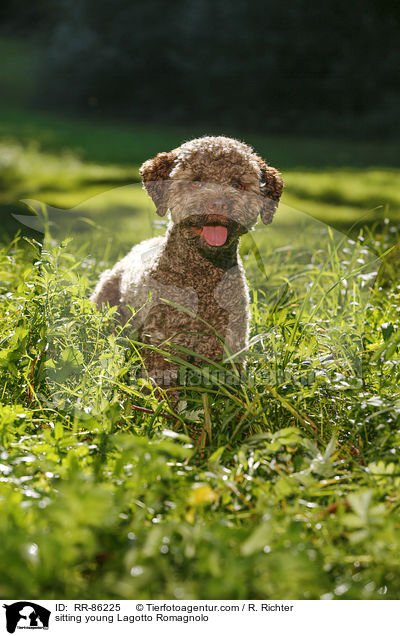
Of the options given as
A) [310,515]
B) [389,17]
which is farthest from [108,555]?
[389,17]

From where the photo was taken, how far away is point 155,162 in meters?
3.04

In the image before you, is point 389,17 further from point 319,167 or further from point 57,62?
point 57,62

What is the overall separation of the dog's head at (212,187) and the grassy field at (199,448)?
0.60 m

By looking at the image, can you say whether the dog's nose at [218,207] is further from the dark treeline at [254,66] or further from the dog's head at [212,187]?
the dark treeline at [254,66]

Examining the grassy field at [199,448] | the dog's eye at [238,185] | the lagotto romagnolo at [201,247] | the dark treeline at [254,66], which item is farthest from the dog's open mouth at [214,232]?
the dark treeline at [254,66]

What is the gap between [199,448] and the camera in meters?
2.51

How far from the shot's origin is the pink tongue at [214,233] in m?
2.86

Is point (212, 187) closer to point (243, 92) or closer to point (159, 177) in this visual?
point (159, 177)

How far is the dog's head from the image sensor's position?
112 inches

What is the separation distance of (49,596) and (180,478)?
0.59m
